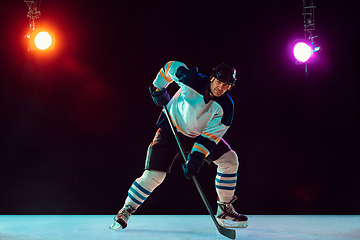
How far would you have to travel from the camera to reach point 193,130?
2.70 meters

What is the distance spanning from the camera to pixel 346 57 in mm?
Answer: 3680

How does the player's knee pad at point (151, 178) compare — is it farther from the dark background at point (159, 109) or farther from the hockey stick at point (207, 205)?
the dark background at point (159, 109)

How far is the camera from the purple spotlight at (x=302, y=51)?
351cm

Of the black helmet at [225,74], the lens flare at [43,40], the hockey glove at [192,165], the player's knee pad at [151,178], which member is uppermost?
the lens flare at [43,40]

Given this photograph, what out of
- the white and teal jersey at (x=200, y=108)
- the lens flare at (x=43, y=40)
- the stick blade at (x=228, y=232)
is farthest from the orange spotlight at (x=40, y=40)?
the stick blade at (x=228, y=232)

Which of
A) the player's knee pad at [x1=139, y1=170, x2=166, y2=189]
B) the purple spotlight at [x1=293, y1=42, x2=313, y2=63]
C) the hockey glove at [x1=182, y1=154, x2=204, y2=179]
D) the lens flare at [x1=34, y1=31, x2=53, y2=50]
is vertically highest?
the lens flare at [x1=34, y1=31, x2=53, y2=50]

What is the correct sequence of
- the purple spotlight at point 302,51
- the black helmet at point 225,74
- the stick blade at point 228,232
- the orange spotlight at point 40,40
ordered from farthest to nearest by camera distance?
the purple spotlight at point 302,51 → the orange spotlight at point 40,40 → the black helmet at point 225,74 → the stick blade at point 228,232

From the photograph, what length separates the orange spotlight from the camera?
3398mm

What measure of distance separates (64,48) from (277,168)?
2.45 metres

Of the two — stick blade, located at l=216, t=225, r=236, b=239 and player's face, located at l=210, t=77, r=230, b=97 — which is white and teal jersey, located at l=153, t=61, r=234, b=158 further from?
stick blade, located at l=216, t=225, r=236, b=239

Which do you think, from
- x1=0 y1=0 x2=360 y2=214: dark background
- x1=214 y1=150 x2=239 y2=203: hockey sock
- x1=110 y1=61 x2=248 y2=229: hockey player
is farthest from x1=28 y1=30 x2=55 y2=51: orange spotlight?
x1=214 y1=150 x2=239 y2=203: hockey sock

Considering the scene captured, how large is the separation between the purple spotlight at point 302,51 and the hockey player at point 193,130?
4.22ft

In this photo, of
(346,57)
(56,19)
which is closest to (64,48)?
(56,19)

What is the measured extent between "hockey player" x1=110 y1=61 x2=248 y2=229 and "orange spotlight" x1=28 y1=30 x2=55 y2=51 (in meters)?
1.35
